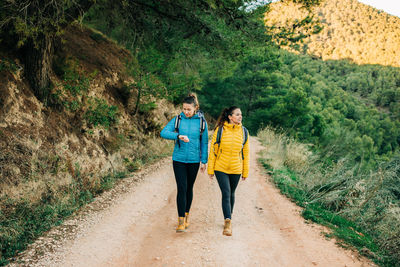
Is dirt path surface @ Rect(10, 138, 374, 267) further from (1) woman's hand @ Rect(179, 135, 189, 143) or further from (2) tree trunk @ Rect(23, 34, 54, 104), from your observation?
(2) tree trunk @ Rect(23, 34, 54, 104)

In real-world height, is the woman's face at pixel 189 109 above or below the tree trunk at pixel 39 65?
below

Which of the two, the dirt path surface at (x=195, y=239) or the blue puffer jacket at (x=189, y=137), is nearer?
the dirt path surface at (x=195, y=239)

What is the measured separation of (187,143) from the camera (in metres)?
3.76

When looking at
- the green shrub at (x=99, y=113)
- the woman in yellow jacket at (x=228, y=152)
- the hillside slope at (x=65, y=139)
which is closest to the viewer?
the woman in yellow jacket at (x=228, y=152)

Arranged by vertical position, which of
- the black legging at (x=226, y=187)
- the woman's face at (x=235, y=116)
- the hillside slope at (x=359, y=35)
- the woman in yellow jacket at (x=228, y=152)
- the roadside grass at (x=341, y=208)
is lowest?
the roadside grass at (x=341, y=208)

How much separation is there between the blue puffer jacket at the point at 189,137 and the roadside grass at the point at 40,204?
2294 mm

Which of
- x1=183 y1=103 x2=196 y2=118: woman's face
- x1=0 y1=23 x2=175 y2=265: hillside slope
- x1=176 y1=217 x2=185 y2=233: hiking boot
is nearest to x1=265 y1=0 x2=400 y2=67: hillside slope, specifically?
x1=0 y1=23 x2=175 y2=265: hillside slope

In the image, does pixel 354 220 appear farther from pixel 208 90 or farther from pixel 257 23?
pixel 208 90

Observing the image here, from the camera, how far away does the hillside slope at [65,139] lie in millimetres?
4102

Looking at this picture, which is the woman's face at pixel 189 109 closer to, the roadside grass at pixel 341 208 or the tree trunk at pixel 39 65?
the roadside grass at pixel 341 208

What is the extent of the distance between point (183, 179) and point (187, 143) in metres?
0.55

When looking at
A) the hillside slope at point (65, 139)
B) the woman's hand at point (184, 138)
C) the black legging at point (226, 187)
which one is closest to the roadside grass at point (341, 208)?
the black legging at point (226, 187)

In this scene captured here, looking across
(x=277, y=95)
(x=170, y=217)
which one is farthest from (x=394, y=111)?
(x=170, y=217)

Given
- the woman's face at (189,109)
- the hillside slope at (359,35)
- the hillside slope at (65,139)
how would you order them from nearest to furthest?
the woman's face at (189,109), the hillside slope at (65,139), the hillside slope at (359,35)
